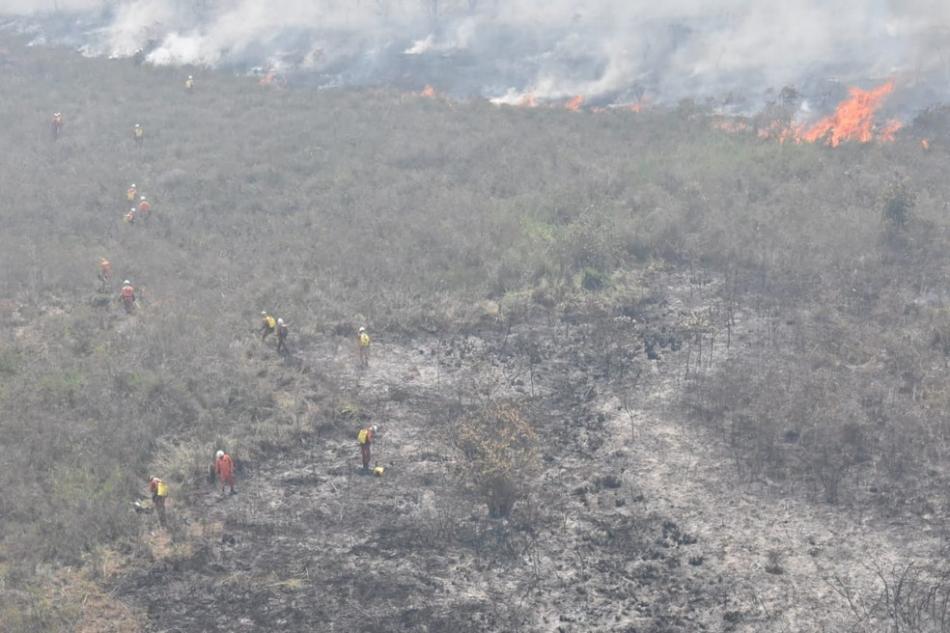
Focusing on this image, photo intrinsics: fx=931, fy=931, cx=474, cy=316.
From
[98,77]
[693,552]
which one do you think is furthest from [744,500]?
[98,77]

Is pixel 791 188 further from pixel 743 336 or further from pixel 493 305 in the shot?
pixel 493 305

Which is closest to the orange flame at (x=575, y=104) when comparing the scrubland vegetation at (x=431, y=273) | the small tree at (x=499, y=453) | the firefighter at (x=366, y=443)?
the scrubland vegetation at (x=431, y=273)

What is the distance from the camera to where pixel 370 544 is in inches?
584

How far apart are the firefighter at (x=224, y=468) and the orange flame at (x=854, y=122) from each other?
2305 centimetres

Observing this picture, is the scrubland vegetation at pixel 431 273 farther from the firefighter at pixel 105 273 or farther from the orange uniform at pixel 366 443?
the orange uniform at pixel 366 443

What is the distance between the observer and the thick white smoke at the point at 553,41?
38.9 metres

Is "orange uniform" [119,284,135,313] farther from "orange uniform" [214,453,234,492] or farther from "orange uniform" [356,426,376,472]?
"orange uniform" [356,426,376,472]

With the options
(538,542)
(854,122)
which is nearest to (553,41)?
(854,122)

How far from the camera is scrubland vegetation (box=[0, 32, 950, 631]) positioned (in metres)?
16.3

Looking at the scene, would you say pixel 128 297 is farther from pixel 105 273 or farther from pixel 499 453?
pixel 499 453

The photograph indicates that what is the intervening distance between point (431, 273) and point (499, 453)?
355 inches

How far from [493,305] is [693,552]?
32.3 feet

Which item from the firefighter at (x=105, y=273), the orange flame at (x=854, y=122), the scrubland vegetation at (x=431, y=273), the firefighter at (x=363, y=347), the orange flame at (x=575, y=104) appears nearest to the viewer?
the scrubland vegetation at (x=431, y=273)

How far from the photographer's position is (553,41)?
4556 cm
